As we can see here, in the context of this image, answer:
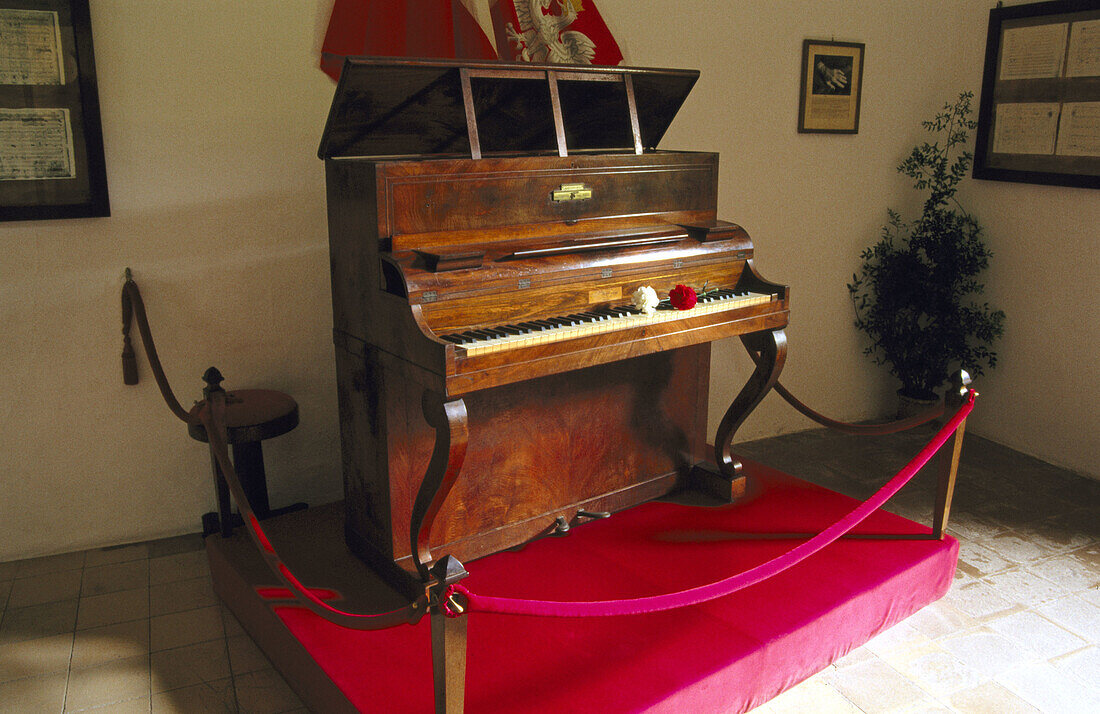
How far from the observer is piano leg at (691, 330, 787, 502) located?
3.39 meters

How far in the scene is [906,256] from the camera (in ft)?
16.3

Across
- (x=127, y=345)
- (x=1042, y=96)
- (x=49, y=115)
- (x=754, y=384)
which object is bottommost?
(x=754, y=384)

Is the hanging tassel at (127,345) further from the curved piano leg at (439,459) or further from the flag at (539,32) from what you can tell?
the flag at (539,32)

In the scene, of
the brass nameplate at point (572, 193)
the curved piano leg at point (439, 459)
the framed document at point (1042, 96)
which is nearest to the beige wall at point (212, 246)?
the framed document at point (1042, 96)

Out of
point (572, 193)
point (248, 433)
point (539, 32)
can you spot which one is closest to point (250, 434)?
point (248, 433)

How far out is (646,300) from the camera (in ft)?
9.67

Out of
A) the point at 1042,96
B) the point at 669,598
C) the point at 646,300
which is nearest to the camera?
the point at 669,598

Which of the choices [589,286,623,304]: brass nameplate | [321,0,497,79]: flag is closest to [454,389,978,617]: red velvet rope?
[589,286,623,304]: brass nameplate

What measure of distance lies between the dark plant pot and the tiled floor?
3.64 ft

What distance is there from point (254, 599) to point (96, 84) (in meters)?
1.96

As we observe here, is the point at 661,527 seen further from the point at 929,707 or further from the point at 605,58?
the point at 605,58

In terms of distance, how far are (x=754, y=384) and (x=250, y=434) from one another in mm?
1959

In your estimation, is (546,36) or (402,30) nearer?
(402,30)

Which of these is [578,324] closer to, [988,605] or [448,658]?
[448,658]
